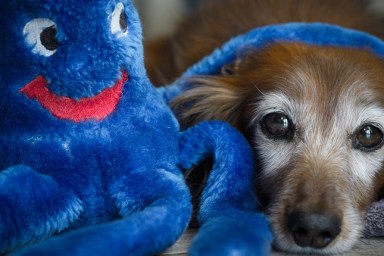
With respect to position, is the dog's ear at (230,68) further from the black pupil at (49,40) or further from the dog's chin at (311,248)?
the black pupil at (49,40)

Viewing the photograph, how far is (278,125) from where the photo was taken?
203cm

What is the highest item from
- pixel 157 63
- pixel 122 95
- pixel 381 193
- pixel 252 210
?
pixel 122 95

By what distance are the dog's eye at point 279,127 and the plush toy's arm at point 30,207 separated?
86 cm

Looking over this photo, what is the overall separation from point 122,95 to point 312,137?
78 cm

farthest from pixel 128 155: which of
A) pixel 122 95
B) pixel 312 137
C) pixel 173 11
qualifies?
pixel 173 11

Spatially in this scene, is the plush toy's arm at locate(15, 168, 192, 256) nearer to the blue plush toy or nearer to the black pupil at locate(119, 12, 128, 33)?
the blue plush toy

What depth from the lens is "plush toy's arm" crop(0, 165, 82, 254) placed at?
1312 mm

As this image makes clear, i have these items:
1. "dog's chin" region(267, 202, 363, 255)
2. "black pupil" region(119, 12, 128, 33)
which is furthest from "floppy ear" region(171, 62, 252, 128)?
"black pupil" region(119, 12, 128, 33)

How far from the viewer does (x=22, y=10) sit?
4.53ft

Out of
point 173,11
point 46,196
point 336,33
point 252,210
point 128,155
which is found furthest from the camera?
point 173,11

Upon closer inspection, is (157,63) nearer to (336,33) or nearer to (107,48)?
(336,33)

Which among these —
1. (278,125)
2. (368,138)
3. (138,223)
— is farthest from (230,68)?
(138,223)

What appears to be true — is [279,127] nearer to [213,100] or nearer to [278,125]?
[278,125]

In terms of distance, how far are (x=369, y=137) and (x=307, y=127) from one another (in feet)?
0.74
